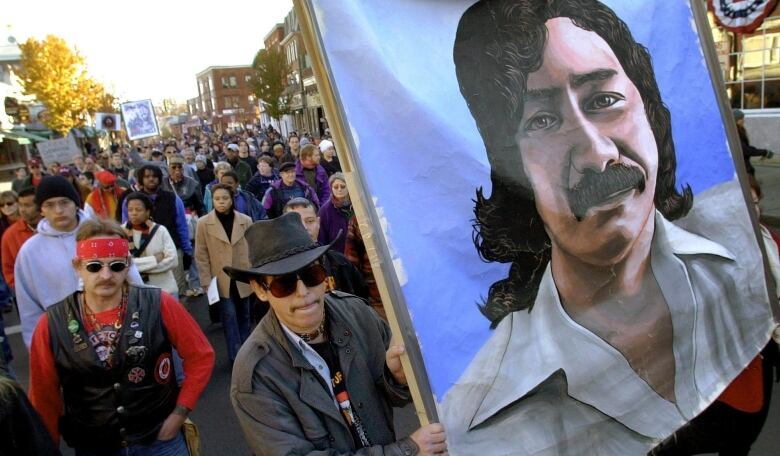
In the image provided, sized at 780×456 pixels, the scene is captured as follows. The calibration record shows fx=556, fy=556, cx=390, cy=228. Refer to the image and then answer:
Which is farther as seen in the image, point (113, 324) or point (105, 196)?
point (105, 196)

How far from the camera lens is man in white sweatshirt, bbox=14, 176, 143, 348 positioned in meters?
3.31

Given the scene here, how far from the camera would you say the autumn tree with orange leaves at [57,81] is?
3759 centimetres

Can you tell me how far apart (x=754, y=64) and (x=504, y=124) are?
44.6 ft

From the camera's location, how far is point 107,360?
89.3 inches

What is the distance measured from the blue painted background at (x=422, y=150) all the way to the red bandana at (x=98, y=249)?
155 centimetres

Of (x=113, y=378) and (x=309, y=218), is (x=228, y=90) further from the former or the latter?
(x=113, y=378)

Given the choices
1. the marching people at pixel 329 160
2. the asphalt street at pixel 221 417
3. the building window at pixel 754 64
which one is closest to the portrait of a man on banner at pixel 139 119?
the marching people at pixel 329 160

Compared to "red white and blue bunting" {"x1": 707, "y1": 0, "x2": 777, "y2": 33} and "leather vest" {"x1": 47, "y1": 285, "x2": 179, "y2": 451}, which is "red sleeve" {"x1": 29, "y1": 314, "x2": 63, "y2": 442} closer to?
"leather vest" {"x1": 47, "y1": 285, "x2": 179, "y2": 451}

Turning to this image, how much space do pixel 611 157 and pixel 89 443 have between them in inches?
91.4

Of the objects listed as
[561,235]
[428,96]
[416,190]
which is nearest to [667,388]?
[561,235]

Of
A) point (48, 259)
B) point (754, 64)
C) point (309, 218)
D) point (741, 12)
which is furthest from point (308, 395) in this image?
point (754, 64)

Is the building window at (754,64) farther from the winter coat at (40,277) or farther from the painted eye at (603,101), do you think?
the winter coat at (40,277)

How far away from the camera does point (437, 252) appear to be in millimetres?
1402

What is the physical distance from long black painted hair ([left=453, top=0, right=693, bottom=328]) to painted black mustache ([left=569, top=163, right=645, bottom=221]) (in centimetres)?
13
